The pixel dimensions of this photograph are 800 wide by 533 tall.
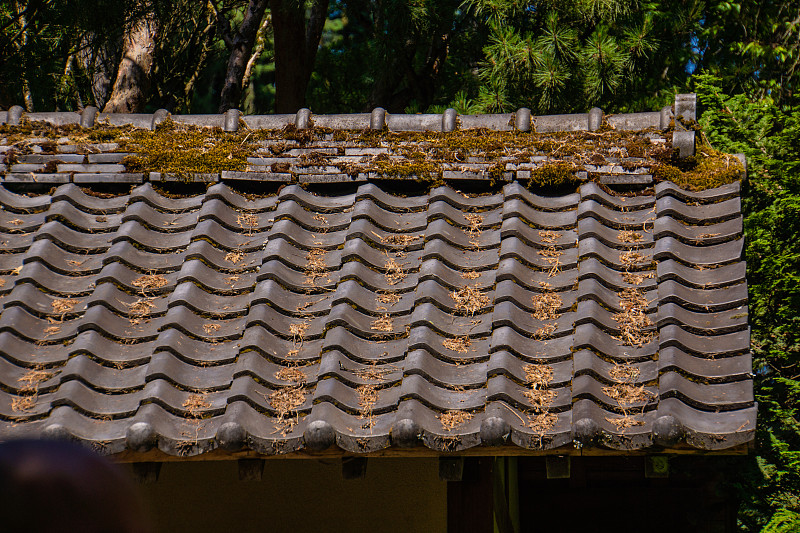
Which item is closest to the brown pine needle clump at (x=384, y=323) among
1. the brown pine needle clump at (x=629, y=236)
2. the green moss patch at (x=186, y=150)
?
the brown pine needle clump at (x=629, y=236)

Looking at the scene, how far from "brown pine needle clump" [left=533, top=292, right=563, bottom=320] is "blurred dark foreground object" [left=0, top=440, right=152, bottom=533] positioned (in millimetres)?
2254

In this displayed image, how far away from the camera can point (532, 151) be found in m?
3.66

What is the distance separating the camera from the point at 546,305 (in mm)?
2988

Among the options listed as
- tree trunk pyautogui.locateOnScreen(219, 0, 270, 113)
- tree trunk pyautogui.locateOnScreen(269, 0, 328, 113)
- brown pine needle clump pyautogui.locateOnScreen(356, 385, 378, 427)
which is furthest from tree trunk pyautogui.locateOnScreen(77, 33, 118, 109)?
brown pine needle clump pyautogui.locateOnScreen(356, 385, 378, 427)

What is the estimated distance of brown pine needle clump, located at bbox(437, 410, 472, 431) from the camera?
2451 millimetres

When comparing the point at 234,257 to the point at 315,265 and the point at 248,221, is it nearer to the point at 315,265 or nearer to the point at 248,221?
the point at 248,221

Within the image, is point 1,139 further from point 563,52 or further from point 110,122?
point 563,52

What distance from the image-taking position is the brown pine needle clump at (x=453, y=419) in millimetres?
2451

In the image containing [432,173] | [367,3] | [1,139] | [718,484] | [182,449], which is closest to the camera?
[182,449]

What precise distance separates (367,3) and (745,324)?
30.5 feet

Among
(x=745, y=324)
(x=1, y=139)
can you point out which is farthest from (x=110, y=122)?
(x=745, y=324)

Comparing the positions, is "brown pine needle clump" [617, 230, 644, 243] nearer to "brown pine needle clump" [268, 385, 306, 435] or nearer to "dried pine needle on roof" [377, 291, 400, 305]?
"dried pine needle on roof" [377, 291, 400, 305]

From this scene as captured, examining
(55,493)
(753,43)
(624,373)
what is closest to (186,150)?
(624,373)

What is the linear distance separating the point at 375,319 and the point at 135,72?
8.15 metres
